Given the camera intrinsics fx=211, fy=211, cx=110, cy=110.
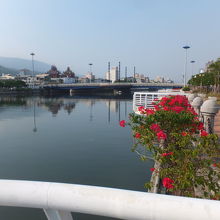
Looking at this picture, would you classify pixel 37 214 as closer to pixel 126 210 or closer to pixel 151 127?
pixel 151 127

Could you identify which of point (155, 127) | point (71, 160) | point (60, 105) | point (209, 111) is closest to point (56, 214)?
point (155, 127)

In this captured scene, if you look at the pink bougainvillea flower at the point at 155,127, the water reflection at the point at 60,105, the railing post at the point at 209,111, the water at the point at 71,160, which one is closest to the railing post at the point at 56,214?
the pink bougainvillea flower at the point at 155,127

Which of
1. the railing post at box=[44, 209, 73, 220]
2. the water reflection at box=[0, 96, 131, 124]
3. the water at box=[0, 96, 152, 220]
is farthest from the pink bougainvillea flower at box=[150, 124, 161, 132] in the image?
the water reflection at box=[0, 96, 131, 124]

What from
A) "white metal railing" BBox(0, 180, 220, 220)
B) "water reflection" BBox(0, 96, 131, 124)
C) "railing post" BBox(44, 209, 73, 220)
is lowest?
"water reflection" BBox(0, 96, 131, 124)

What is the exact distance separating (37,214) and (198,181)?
18.9 feet

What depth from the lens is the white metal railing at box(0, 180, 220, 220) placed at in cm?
110

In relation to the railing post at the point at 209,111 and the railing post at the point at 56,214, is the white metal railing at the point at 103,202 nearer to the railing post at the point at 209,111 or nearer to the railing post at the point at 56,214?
the railing post at the point at 56,214

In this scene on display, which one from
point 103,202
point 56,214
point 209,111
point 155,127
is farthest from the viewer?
point 209,111

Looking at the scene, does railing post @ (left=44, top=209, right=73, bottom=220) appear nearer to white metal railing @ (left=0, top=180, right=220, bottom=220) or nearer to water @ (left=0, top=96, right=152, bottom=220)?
white metal railing @ (left=0, top=180, right=220, bottom=220)

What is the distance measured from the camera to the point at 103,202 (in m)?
1.20

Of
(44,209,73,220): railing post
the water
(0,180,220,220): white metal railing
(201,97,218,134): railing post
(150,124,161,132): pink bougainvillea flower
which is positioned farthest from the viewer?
the water

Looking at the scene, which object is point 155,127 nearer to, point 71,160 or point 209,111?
point 209,111

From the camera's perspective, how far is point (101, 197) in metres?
1.21

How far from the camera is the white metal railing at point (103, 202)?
3.62 feet
